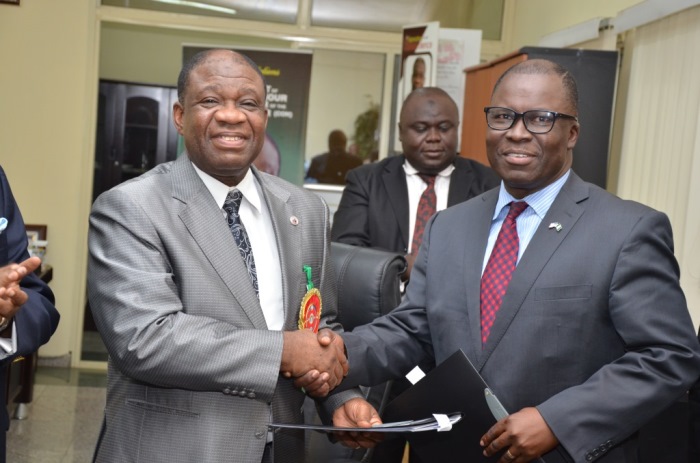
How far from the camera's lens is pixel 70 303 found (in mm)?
6855

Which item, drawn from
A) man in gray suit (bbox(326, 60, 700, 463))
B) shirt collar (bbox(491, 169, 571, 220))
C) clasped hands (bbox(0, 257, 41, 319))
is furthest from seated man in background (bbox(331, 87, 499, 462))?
clasped hands (bbox(0, 257, 41, 319))

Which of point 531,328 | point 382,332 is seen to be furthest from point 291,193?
point 531,328

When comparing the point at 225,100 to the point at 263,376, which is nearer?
the point at 263,376

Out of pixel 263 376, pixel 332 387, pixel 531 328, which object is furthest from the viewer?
pixel 332 387

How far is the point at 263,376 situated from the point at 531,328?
65 centimetres

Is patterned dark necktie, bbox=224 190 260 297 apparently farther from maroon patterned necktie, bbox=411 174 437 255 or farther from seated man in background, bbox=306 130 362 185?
seated man in background, bbox=306 130 362 185

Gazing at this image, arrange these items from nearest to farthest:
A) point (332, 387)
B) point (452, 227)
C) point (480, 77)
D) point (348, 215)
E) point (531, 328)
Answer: point (531, 328)
point (332, 387)
point (452, 227)
point (348, 215)
point (480, 77)

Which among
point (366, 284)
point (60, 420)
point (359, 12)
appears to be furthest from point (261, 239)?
point (359, 12)

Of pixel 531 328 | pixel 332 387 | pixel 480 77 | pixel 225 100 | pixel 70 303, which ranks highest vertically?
pixel 480 77

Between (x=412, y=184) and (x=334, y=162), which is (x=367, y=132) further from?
(x=412, y=184)

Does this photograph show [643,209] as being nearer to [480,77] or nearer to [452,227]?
[452,227]

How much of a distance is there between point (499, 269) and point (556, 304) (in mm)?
204

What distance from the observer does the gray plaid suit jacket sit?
189 centimetres

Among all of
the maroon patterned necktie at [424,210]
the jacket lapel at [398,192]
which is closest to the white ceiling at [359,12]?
the jacket lapel at [398,192]
